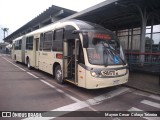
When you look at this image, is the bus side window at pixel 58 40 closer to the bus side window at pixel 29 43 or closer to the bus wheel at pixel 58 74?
the bus wheel at pixel 58 74

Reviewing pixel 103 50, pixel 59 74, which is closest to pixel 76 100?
pixel 103 50

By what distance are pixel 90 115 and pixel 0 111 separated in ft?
8.54

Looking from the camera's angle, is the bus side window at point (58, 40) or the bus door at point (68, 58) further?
the bus side window at point (58, 40)

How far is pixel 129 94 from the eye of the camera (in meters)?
7.18

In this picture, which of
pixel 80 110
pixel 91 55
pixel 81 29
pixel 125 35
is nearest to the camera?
pixel 80 110

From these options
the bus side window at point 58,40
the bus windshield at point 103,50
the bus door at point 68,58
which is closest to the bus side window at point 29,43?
the bus side window at point 58,40

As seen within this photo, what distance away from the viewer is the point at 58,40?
28.4ft

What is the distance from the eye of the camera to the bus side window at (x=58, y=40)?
27.7ft

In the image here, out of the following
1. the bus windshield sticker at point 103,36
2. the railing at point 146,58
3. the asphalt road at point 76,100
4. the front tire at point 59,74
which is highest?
the bus windshield sticker at point 103,36

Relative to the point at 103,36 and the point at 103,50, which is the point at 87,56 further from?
the point at 103,36

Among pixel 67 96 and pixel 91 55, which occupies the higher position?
pixel 91 55

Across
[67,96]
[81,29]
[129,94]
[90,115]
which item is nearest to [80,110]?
[90,115]

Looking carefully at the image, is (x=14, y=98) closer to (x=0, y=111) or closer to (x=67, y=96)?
(x=0, y=111)

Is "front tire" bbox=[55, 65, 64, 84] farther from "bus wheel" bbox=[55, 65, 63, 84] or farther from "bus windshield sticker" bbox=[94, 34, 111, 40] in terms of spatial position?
"bus windshield sticker" bbox=[94, 34, 111, 40]
